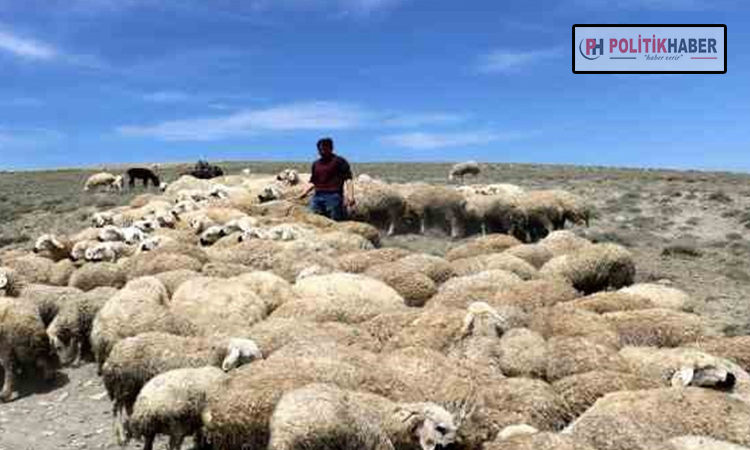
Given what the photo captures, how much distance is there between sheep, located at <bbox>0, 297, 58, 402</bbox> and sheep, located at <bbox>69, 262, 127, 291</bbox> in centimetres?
221

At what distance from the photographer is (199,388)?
24.7 ft

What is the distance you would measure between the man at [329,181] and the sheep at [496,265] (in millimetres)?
4795

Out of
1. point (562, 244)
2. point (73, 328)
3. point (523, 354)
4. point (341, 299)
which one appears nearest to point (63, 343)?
point (73, 328)

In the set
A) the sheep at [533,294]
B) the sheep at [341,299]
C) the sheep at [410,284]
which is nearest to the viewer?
the sheep at [341,299]

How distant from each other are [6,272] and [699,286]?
38.2 ft

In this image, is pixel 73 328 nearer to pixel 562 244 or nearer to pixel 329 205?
pixel 329 205

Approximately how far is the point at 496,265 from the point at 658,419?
6.42m

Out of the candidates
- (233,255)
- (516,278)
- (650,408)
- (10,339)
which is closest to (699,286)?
(516,278)

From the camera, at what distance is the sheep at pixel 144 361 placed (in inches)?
334

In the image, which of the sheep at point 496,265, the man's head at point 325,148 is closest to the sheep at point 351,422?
the sheep at point 496,265

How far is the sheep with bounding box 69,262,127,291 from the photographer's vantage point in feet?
42.9

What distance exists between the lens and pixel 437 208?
21.1m

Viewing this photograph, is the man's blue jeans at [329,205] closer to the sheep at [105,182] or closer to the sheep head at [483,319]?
the sheep head at [483,319]

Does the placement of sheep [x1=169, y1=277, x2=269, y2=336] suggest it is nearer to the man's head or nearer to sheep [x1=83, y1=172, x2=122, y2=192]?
the man's head
